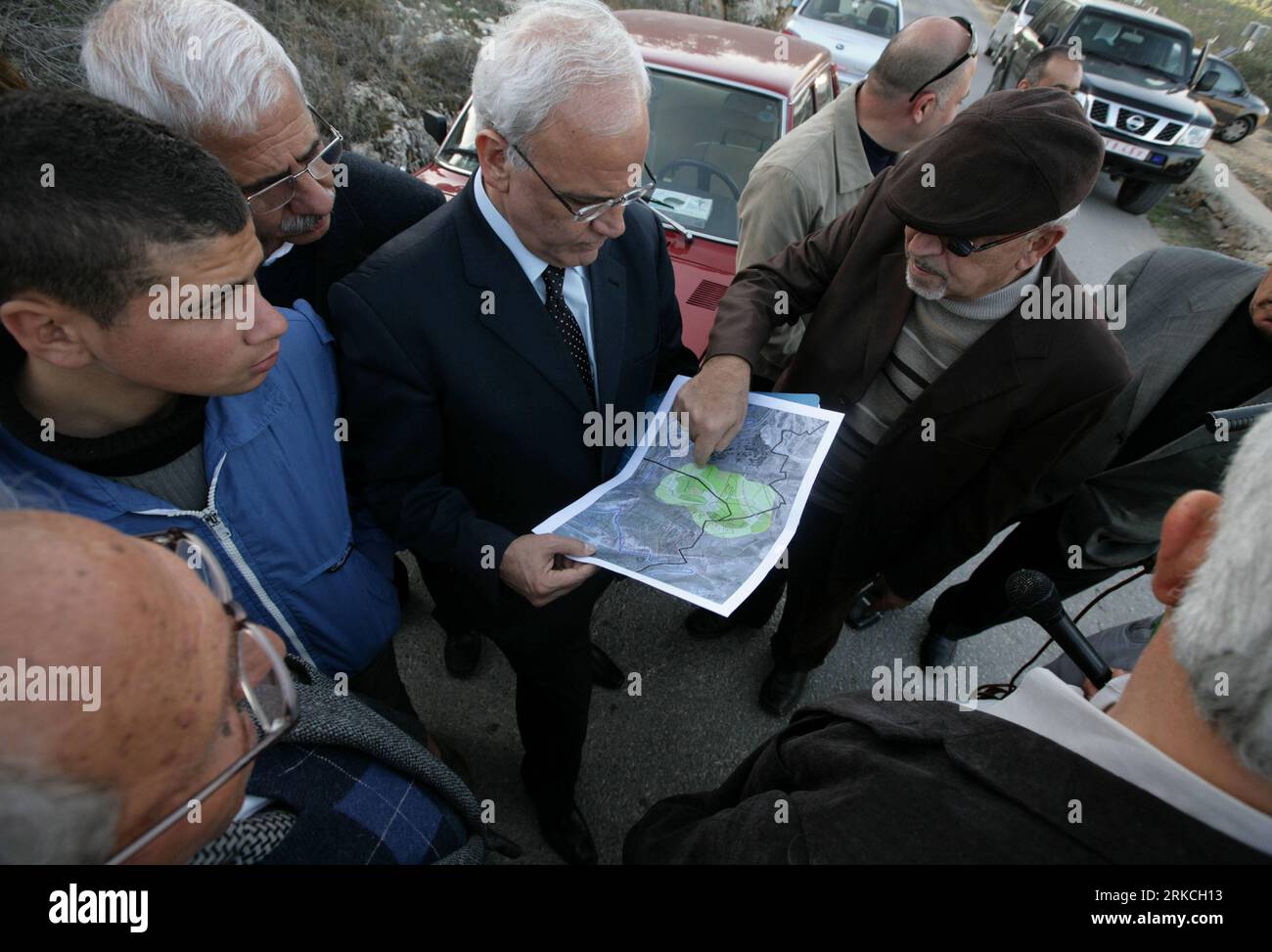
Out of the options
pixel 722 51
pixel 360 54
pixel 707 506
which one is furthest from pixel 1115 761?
pixel 360 54

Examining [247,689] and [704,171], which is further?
[704,171]

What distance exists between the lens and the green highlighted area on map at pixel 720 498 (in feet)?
4.87

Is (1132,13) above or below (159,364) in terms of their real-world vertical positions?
above

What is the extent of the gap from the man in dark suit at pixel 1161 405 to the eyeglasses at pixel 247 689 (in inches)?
82.8

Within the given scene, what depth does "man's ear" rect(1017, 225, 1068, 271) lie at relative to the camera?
59.9 inches

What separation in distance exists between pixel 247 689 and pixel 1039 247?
Answer: 5.96ft

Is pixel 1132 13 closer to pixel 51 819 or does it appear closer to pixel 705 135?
pixel 705 135

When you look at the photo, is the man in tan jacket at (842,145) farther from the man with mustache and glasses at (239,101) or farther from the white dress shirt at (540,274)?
the man with mustache and glasses at (239,101)

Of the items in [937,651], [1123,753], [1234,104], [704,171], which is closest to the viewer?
[1123,753]

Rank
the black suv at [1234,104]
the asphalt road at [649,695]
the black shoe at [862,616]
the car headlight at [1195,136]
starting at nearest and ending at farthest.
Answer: the asphalt road at [649,695] → the black shoe at [862,616] → the car headlight at [1195,136] → the black suv at [1234,104]

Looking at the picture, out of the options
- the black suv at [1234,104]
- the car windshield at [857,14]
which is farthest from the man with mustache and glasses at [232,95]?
the black suv at [1234,104]

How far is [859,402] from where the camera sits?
80.0 inches

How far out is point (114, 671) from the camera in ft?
1.83

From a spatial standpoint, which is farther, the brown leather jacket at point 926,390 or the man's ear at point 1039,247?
the brown leather jacket at point 926,390
